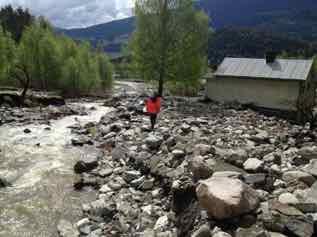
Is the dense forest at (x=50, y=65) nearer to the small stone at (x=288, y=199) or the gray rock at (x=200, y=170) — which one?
the gray rock at (x=200, y=170)

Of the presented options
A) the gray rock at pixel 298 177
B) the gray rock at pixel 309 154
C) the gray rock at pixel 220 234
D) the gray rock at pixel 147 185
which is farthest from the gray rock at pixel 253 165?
the gray rock at pixel 220 234

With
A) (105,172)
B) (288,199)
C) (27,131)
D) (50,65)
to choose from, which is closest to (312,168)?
(288,199)

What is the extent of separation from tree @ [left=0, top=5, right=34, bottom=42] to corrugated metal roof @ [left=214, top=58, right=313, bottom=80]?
142ft

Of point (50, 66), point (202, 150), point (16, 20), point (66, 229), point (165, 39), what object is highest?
point (16, 20)

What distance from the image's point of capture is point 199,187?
20.5 ft

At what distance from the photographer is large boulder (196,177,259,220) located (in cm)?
559

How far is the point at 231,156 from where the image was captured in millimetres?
8617

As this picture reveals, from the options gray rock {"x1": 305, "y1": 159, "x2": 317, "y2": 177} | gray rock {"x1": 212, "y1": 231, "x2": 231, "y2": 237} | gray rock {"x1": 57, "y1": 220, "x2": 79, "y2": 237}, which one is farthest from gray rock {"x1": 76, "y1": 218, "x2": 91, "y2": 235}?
gray rock {"x1": 305, "y1": 159, "x2": 317, "y2": 177}

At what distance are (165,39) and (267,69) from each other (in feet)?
29.4

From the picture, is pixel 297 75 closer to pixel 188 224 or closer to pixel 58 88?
pixel 188 224

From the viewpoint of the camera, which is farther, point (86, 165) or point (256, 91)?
point (256, 91)

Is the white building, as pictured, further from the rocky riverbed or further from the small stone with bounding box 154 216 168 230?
the small stone with bounding box 154 216 168 230

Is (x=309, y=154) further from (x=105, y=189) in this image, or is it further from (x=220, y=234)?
(x=105, y=189)

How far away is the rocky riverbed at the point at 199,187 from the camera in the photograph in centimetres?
561
